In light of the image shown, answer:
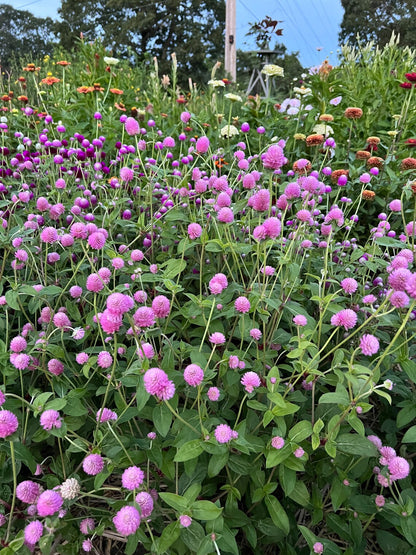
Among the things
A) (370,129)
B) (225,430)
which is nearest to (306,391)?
(225,430)

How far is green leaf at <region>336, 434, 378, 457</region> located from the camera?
106 cm

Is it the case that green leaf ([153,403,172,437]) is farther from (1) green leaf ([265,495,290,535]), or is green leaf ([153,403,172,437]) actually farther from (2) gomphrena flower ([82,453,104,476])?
(1) green leaf ([265,495,290,535])

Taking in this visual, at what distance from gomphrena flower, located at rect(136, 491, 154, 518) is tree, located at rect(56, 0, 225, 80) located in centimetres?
2784

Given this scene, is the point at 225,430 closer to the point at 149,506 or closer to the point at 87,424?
the point at 149,506

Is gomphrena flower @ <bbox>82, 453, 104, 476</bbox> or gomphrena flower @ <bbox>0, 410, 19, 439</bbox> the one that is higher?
gomphrena flower @ <bbox>0, 410, 19, 439</bbox>

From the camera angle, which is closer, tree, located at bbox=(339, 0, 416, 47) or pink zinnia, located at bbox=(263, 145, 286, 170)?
pink zinnia, located at bbox=(263, 145, 286, 170)

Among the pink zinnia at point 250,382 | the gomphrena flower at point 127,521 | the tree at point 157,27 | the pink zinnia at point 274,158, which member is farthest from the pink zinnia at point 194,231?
the tree at point 157,27

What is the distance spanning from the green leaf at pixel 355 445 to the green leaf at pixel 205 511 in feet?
1.16

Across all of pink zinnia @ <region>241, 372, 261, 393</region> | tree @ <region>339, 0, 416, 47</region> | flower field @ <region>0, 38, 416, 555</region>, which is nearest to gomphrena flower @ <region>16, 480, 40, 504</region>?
flower field @ <region>0, 38, 416, 555</region>

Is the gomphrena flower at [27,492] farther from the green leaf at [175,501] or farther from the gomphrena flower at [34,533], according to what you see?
the green leaf at [175,501]

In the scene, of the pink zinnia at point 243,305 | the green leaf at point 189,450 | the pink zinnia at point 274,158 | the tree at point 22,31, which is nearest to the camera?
the green leaf at point 189,450

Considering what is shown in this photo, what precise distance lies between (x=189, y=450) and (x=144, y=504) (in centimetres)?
15

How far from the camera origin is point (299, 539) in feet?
4.21

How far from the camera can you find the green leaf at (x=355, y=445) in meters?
1.06
